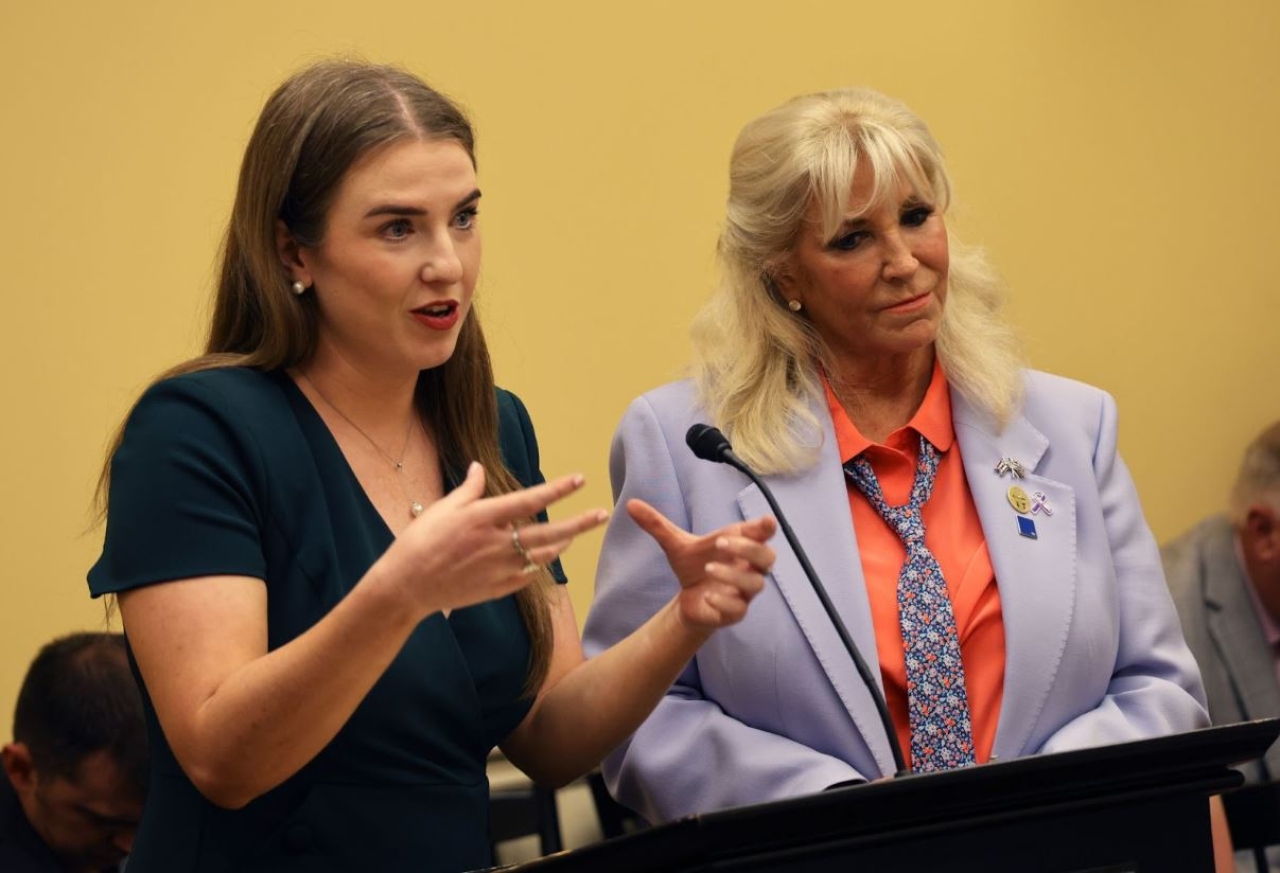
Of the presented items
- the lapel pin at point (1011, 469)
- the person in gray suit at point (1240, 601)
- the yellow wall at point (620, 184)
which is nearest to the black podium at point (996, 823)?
the lapel pin at point (1011, 469)

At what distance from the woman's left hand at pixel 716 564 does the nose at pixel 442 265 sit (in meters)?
0.36

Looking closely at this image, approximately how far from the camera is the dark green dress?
192 cm

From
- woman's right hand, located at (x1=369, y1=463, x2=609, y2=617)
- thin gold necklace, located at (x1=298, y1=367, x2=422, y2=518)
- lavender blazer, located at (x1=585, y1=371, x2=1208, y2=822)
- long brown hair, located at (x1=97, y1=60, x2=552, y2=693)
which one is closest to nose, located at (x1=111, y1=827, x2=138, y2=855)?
lavender blazer, located at (x1=585, y1=371, x2=1208, y2=822)

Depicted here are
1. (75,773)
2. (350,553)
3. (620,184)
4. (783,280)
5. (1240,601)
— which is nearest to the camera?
(350,553)

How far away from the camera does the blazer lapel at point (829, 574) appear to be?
95.3 inches

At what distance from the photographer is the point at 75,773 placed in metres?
3.09

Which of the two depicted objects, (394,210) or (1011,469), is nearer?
(394,210)

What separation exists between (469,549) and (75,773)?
1703mm

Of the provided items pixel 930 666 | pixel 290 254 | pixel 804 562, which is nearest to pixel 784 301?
pixel 930 666

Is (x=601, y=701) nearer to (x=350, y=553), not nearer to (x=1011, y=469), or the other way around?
(x=350, y=553)

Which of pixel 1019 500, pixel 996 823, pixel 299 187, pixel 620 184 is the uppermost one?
pixel 620 184

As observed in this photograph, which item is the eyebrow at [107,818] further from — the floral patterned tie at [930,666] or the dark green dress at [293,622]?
the floral patterned tie at [930,666]

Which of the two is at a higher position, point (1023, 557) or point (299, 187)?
point (299, 187)

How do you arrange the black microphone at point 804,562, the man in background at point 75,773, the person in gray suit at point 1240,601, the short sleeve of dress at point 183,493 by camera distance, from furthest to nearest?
1. the person in gray suit at point 1240,601
2. the man in background at point 75,773
3. the black microphone at point 804,562
4. the short sleeve of dress at point 183,493
